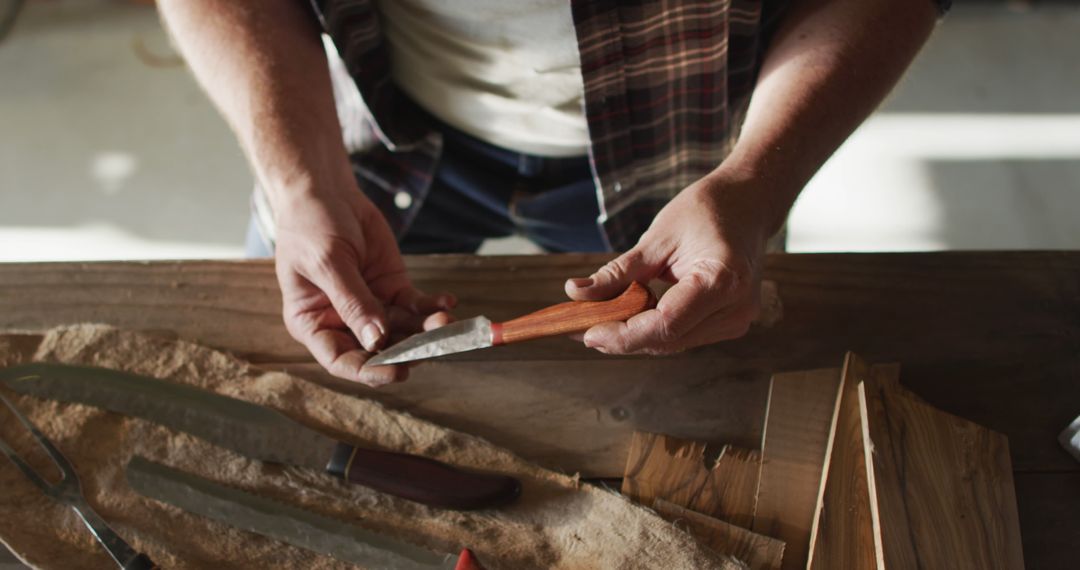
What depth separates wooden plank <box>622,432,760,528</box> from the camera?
90 cm

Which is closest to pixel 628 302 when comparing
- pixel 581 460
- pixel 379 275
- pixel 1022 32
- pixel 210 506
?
pixel 581 460

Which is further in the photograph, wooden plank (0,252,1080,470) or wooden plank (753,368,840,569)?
wooden plank (0,252,1080,470)

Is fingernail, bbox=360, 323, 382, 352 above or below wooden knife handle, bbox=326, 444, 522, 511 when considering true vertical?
above

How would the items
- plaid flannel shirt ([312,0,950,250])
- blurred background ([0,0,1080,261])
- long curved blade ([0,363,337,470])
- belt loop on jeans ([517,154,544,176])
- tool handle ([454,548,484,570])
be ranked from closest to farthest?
tool handle ([454,548,484,570]) < long curved blade ([0,363,337,470]) < plaid flannel shirt ([312,0,950,250]) < belt loop on jeans ([517,154,544,176]) < blurred background ([0,0,1080,261])

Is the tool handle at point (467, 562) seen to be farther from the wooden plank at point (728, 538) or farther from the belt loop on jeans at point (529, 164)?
the belt loop on jeans at point (529, 164)

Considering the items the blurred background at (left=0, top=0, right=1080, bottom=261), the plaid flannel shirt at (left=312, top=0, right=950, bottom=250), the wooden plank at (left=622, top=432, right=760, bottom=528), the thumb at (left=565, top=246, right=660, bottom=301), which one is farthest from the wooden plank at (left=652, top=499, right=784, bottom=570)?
the blurred background at (left=0, top=0, right=1080, bottom=261)

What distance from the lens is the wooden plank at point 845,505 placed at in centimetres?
84

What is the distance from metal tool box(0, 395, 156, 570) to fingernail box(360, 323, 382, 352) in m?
0.32

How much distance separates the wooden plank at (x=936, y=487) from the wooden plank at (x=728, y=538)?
0.11 metres

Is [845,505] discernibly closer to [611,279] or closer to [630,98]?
[611,279]

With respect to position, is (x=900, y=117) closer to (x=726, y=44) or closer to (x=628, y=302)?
(x=726, y=44)

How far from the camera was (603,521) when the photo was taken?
0.89 m

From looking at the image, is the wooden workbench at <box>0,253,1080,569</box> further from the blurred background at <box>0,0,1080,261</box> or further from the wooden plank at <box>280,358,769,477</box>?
the blurred background at <box>0,0,1080,261</box>

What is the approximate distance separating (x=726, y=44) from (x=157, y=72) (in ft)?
7.94
